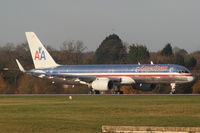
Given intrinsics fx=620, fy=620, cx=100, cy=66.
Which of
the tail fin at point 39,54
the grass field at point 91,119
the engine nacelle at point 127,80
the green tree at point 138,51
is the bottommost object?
the grass field at point 91,119

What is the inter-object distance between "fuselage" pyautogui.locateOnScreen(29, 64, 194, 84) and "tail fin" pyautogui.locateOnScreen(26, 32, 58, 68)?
390 centimetres

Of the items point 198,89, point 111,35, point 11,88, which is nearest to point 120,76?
point 198,89

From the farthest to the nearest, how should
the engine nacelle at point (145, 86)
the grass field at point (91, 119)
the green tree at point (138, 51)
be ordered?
1. the green tree at point (138, 51)
2. the engine nacelle at point (145, 86)
3. the grass field at point (91, 119)

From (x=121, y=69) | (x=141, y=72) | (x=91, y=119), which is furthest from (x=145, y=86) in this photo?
(x=91, y=119)


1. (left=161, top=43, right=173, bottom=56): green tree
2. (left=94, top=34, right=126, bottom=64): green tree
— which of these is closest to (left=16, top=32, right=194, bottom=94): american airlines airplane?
(left=161, top=43, right=173, bottom=56): green tree

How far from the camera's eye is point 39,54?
91.6m

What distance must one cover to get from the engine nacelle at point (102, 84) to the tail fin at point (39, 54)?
920 cm

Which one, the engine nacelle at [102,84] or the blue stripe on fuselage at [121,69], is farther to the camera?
the engine nacelle at [102,84]

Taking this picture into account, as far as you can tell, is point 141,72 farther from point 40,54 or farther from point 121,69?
point 40,54

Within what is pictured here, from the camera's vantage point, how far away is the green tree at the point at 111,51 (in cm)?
17125

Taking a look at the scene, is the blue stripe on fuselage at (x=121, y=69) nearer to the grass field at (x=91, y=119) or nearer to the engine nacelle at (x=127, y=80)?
the engine nacelle at (x=127, y=80)

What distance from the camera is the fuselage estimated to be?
78.8 m

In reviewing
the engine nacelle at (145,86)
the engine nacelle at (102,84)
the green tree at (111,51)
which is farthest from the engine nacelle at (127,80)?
the green tree at (111,51)

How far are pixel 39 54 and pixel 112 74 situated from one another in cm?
1419
